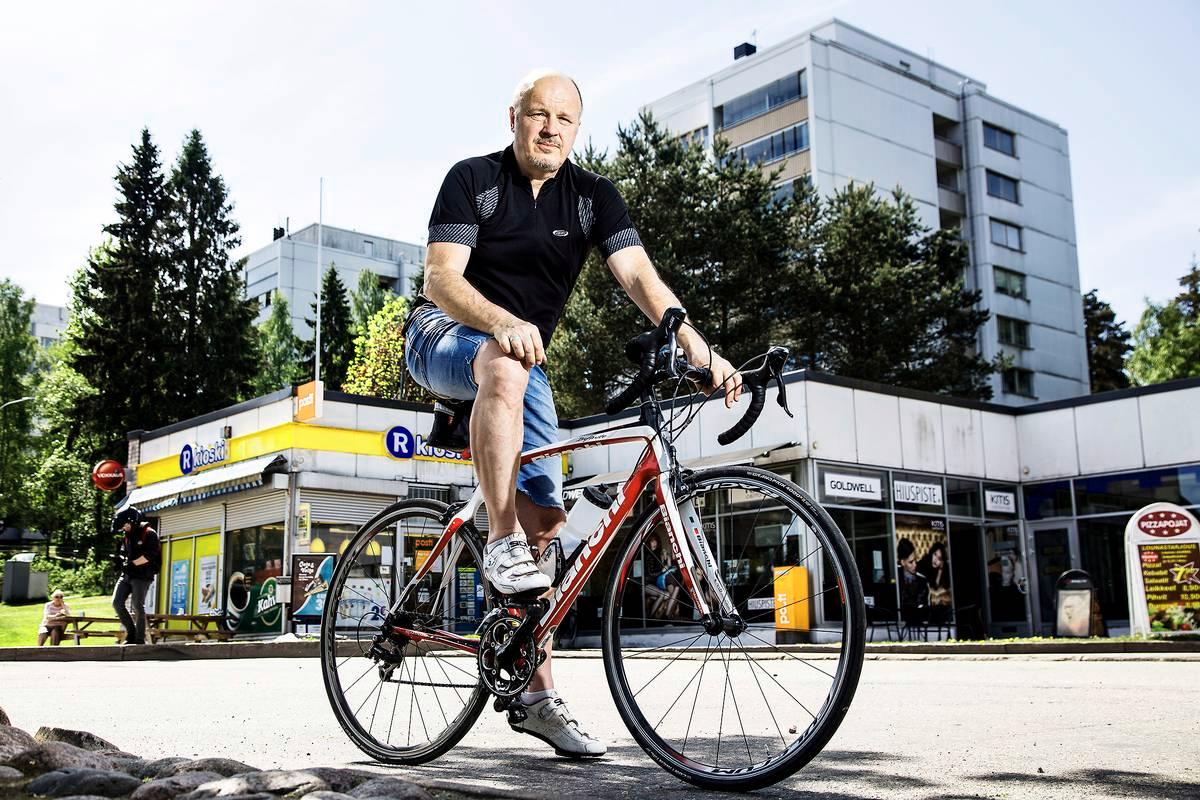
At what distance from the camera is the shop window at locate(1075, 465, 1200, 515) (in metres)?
23.6

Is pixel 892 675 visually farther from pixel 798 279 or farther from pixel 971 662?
pixel 798 279

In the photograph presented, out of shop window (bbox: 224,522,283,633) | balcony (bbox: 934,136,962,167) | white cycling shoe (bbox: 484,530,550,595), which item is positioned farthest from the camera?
balcony (bbox: 934,136,962,167)

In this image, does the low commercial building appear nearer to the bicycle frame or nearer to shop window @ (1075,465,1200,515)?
shop window @ (1075,465,1200,515)

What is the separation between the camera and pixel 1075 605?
17.9 m

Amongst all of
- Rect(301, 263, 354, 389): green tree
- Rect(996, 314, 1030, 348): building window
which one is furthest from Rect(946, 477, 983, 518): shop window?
Rect(301, 263, 354, 389): green tree

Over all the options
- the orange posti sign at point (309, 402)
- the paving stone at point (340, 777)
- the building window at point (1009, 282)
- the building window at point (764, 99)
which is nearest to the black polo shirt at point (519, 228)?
the paving stone at point (340, 777)

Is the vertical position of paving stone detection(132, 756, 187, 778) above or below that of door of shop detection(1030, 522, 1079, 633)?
below

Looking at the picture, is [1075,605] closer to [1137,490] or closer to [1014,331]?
[1137,490]

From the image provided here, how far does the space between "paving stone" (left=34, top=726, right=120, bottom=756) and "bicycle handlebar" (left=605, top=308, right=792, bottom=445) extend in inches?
72.8

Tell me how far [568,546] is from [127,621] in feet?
50.4

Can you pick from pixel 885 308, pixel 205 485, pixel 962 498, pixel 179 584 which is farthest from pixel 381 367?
pixel 962 498

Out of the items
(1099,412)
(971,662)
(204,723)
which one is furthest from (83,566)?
(204,723)

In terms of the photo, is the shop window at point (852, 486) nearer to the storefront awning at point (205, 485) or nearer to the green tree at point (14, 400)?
the storefront awning at point (205, 485)

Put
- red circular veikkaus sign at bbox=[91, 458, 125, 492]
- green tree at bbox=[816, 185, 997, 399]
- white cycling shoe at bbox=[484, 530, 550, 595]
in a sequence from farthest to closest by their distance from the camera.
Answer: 1. green tree at bbox=[816, 185, 997, 399]
2. red circular veikkaus sign at bbox=[91, 458, 125, 492]
3. white cycling shoe at bbox=[484, 530, 550, 595]
